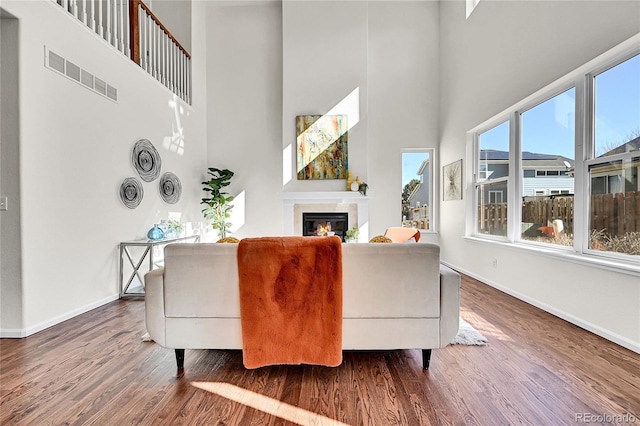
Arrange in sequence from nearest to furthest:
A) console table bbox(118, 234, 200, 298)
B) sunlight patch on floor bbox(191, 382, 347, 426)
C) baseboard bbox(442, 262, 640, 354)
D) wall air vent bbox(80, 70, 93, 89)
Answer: sunlight patch on floor bbox(191, 382, 347, 426) → baseboard bbox(442, 262, 640, 354) → wall air vent bbox(80, 70, 93, 89) → console table bbox(118, 234, 200, 298)

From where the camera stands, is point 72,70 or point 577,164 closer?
point 577,164

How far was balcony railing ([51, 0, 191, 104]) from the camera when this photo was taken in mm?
3543

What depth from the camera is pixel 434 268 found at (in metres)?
1.92

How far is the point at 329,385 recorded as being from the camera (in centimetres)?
182

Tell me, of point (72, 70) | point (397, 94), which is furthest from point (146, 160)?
point (397, 94)

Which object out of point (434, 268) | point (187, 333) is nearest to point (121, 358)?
point (187, 333)

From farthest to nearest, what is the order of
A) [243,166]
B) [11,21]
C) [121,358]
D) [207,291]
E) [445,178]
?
[243,166] → [445,178] → [11,21] → [121,358] → [207,291]

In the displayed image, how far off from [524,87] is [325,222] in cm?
351

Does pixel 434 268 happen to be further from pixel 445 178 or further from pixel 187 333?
pixel 445 178

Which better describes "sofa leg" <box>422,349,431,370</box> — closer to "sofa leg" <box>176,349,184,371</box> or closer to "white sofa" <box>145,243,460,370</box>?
"white sofa" <box>145,243,460,370</box>

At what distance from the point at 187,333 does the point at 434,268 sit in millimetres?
1520

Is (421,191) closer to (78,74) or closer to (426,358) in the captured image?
(426,358)

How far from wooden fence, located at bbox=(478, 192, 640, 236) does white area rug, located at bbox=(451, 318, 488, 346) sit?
1.35 metres

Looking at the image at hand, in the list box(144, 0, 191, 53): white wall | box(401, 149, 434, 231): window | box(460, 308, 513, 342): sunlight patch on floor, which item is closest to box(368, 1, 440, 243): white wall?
box(401, 149, 434, 231): window
